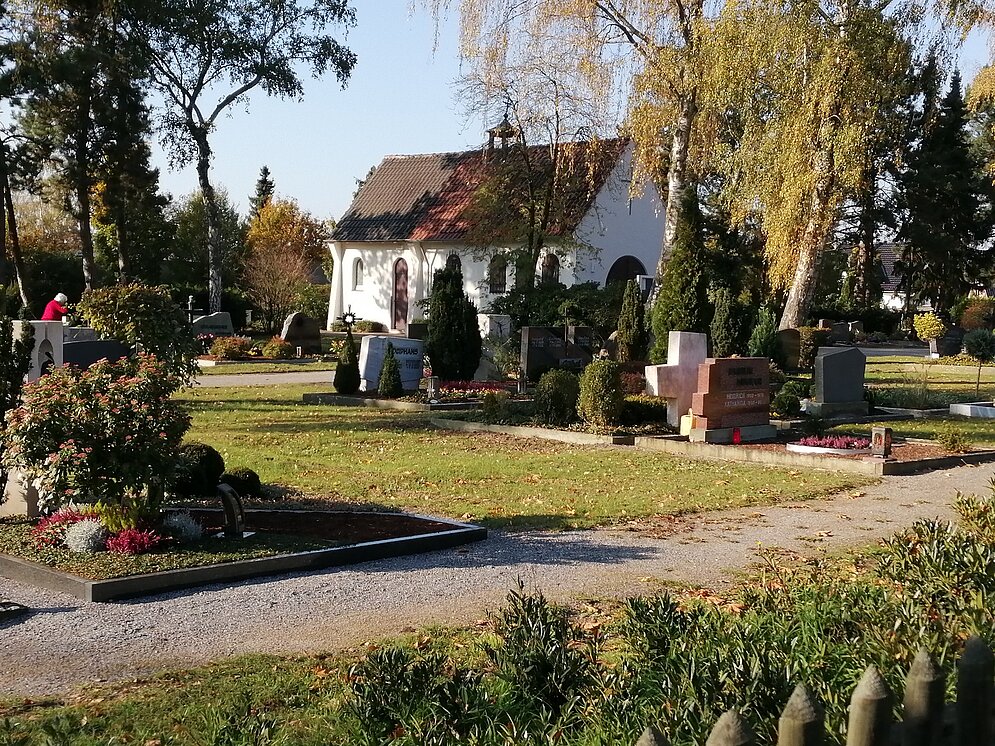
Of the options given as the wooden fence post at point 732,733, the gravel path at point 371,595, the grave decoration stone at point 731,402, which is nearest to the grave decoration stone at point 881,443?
the grave decoration stone at point 731,402

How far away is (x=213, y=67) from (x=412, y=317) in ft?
46.8

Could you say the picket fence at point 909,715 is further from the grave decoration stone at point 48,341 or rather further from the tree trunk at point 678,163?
the tree trunk at point 678,163

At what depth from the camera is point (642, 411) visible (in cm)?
1917

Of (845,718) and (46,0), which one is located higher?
(46,0)

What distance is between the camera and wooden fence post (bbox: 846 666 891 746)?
318 centimetres

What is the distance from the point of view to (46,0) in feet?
131

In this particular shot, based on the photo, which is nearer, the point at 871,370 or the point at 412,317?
the point at 871,370

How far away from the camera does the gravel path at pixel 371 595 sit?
705 cm

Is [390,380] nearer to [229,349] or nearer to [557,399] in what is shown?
[557,399]

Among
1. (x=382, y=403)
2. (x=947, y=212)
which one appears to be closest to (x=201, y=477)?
(x=382, y=403)

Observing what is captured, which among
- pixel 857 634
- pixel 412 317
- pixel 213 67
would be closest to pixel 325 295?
pixel 412 317

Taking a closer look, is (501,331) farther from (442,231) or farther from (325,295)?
(325,295)

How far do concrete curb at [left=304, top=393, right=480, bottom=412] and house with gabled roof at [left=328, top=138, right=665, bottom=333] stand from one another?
17794 millimetres

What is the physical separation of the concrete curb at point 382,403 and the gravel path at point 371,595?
37.6 ft
